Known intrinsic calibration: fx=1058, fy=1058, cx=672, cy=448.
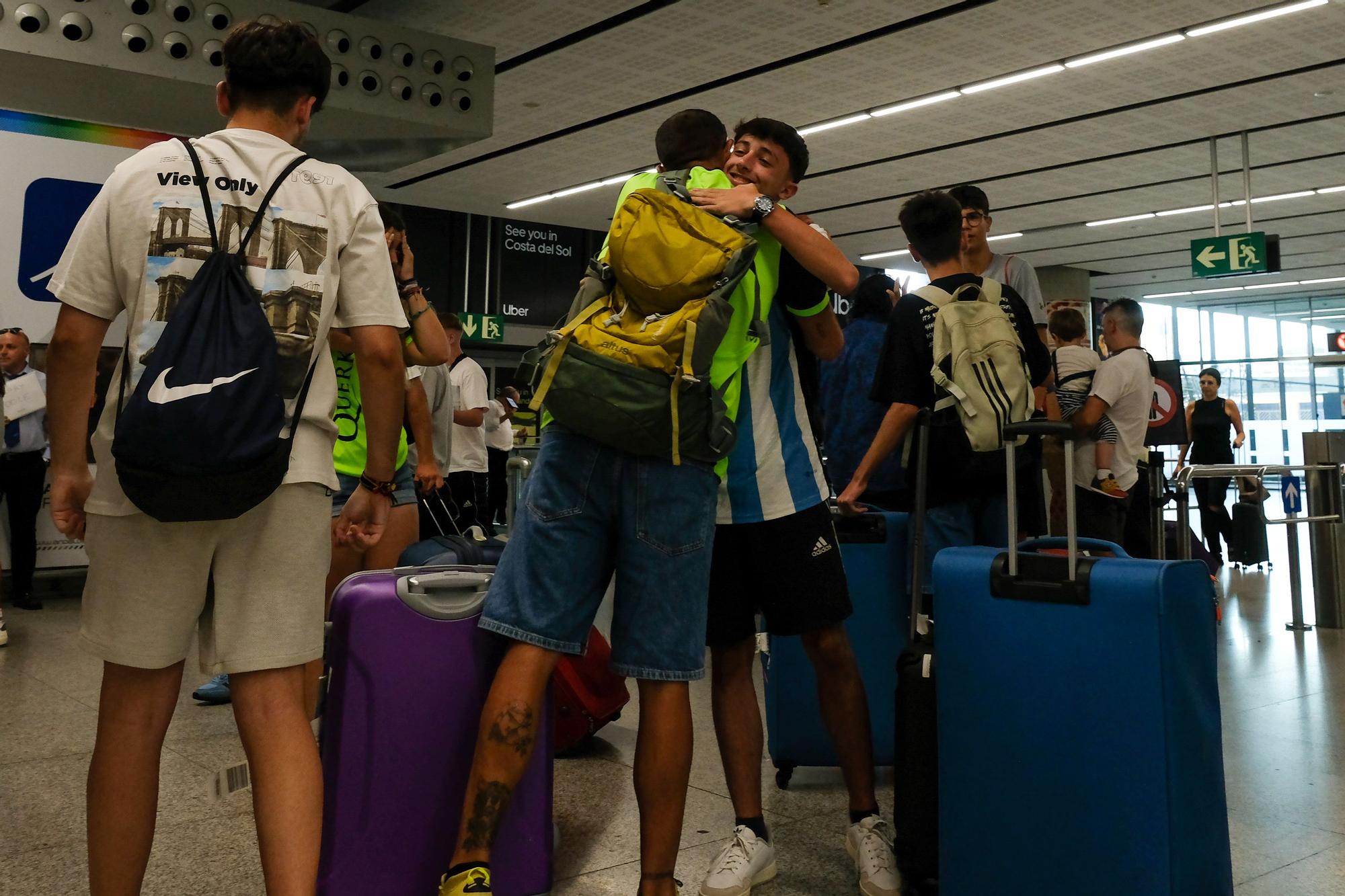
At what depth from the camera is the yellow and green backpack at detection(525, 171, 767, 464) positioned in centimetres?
165

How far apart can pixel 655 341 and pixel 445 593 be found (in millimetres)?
583

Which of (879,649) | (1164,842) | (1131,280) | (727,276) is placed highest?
(1131,280)

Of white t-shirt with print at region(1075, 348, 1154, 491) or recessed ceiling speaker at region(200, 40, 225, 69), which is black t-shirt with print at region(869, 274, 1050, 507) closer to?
white t-shirt with print at region(1075, 348, 1154, 491)

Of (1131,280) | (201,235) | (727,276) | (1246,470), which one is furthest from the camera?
(1131,280)

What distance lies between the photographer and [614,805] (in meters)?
2.48

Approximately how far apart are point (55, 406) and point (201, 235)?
1.06 feet

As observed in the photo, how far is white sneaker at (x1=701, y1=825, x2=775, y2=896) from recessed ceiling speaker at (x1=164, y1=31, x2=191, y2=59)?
6.69m

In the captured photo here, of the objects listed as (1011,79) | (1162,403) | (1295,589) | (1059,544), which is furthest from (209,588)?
(1011,79)

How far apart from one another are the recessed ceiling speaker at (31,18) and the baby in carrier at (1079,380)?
6.12 meters

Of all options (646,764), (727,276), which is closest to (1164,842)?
(646,764)

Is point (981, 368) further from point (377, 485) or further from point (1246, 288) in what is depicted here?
point (1246, 288)

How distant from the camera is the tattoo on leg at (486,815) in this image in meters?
1.67

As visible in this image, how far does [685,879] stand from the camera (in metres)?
2.03

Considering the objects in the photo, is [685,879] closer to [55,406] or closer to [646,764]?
[646,764]
